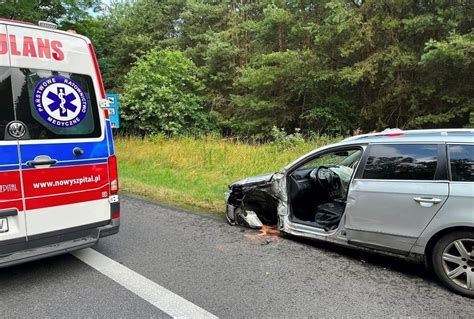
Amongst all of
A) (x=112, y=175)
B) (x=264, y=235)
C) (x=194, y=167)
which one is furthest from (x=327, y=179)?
(x=194, y=167)

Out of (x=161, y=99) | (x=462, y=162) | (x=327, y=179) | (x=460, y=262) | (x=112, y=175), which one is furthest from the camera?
(x=161, y=99)

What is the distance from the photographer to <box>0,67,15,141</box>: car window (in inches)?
139

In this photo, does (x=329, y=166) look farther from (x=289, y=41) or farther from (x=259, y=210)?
(x=289, y=41)

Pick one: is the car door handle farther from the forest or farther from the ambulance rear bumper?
the forest

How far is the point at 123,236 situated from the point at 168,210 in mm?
1582

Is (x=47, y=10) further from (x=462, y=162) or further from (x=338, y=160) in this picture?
(x=462, y=162)

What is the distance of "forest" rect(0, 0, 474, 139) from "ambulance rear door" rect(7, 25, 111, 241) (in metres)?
13.1

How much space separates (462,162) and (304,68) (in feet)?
55.2

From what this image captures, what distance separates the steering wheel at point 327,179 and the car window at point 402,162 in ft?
4.15

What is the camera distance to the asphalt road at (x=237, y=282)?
3.42m

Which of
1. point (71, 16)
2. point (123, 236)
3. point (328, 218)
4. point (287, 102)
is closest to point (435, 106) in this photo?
point (287, 102)

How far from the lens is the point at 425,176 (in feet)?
13.0

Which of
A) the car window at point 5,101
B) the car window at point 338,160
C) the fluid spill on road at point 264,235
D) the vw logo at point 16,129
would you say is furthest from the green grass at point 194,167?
the car window at point 5,101

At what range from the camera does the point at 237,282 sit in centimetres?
397
